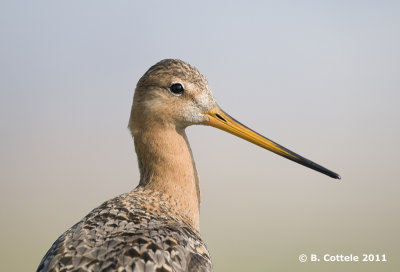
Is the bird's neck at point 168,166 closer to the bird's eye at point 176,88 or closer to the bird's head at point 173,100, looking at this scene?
the bird's head at point 173,100

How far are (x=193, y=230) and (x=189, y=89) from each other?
3.95ft

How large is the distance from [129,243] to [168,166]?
47.2 inches

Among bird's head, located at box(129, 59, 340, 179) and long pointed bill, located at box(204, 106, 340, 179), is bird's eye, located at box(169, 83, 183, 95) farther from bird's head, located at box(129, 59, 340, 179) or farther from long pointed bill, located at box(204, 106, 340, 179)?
long pointed bill, located at box(204, 106, 340, 179)

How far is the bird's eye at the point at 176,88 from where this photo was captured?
469 cm

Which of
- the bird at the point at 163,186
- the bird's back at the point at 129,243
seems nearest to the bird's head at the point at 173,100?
the bird at the point at 163,186

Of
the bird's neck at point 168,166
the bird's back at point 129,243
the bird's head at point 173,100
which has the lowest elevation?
the bird's back at point 129,243

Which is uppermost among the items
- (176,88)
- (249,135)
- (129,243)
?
(176,88)

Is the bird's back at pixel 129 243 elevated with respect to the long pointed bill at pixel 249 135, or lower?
lower

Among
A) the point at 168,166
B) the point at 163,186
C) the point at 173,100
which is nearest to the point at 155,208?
the point at 163,186

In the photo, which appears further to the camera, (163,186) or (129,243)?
(163,186)

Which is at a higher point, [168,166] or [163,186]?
[168,166]

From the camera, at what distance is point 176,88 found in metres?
4.70

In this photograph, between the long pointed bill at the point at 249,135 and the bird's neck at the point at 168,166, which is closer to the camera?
the bird's neck at the point at 168,166

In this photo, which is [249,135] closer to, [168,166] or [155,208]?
[168,166]
